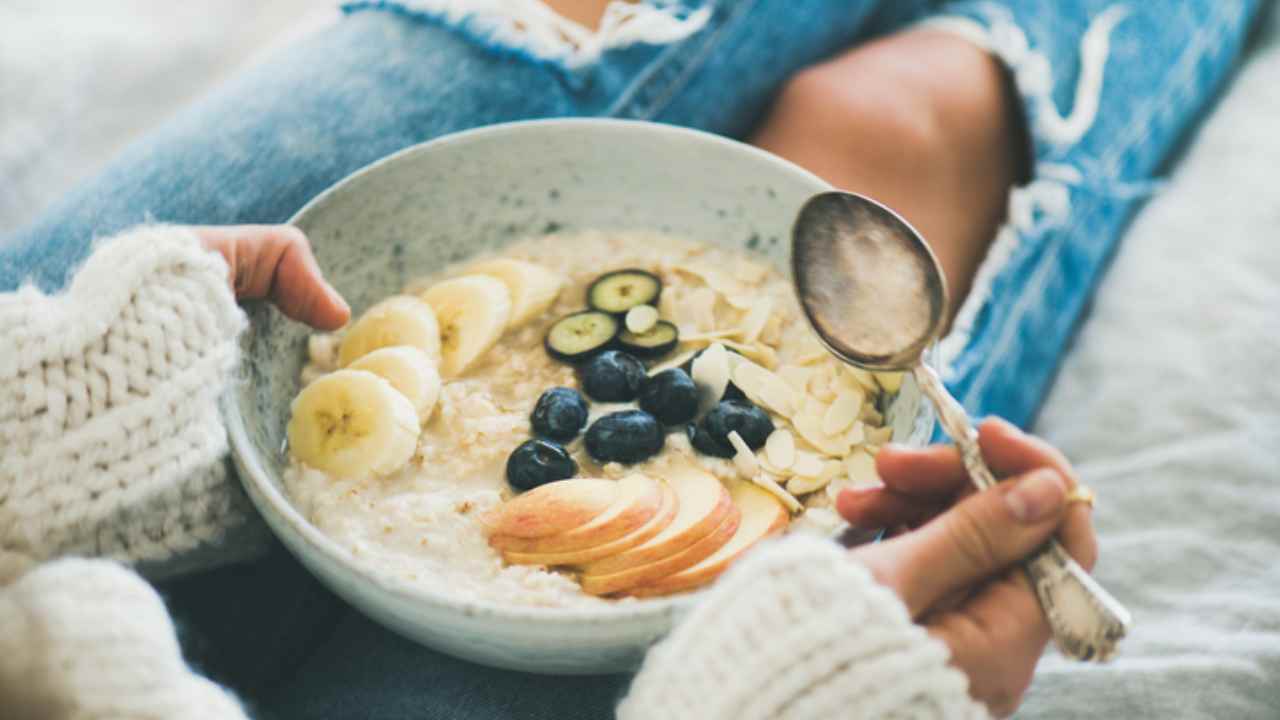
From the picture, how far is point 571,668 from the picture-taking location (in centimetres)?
60

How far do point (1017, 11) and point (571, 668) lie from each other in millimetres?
808

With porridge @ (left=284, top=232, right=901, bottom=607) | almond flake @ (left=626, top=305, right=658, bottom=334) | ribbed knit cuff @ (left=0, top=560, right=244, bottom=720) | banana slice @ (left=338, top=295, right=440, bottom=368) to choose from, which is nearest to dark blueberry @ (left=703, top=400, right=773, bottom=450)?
porridge @ (left=284, top=232, right=901, bottom=607)

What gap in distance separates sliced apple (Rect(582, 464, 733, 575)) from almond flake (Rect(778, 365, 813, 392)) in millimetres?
105

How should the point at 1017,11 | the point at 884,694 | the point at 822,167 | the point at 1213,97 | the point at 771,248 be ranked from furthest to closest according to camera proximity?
the point at 1213,97
the point at 1017,11
the point at 822,167
the point at 771,248
the point at 884,694

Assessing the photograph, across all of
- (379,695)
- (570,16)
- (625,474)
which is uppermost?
(570,16)

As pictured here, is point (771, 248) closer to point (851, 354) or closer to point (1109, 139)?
point (851, 354)

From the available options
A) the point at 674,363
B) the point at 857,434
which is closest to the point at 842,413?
the point at 857,434

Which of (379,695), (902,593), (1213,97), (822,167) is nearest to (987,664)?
(902,593)

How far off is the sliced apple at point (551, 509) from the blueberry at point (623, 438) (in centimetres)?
4

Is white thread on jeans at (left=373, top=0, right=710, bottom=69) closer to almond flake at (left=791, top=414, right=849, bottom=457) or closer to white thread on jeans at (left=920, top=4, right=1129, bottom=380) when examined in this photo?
white thread on jeans at (left=920, top=4, right=1129, bottom=380)

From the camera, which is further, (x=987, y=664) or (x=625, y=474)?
(x=625, y=474)

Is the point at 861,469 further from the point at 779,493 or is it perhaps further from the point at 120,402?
the point at 120,402

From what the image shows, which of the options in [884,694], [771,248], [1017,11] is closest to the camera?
[884,694]

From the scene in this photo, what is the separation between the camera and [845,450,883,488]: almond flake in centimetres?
68
